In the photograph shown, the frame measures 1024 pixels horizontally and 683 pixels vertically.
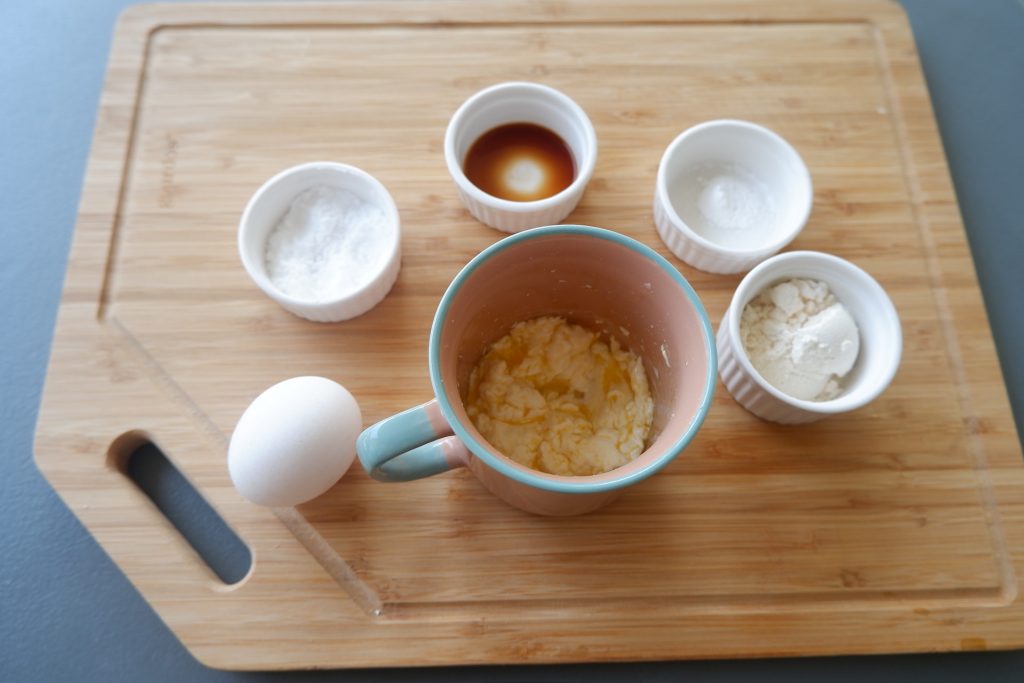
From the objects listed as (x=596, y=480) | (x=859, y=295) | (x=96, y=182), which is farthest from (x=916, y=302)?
(x=96, y=182)

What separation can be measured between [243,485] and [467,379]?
0.33 m

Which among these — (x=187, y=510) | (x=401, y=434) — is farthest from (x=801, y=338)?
(x=187, y=510)

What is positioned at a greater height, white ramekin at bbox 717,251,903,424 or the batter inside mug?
the batter inside mug

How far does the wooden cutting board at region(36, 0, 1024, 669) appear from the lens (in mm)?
910

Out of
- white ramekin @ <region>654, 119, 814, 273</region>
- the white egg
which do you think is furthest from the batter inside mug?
white ramekin @ <region>654, 119, 814, 273</region>

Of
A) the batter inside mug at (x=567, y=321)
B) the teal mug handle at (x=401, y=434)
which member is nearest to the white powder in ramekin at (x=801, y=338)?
Result: the batter inside mug at (x=567, y=321)

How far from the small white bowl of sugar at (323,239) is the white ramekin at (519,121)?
0.13 meters

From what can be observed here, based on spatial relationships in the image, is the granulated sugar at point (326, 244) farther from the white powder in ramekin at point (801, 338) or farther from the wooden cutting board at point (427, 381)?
the white powder in ramekin at point (801, 338)

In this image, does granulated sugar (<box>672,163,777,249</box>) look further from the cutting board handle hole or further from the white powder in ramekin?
the cutting board handle hole

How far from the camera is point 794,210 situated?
1044 mm

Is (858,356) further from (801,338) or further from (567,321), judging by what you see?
(567,321)

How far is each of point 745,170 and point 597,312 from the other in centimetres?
43

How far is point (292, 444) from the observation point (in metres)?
0.85

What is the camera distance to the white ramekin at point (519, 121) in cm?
101
